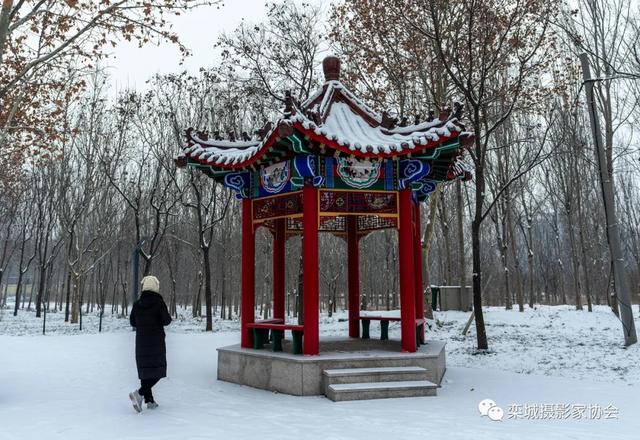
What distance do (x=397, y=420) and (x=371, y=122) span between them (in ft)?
15.5

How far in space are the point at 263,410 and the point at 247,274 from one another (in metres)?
2.77

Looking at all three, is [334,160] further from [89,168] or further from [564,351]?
[89,168]

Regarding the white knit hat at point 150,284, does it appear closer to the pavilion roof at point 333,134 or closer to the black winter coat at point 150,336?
the black winter coat at point 150,336

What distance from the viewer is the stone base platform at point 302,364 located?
6488mm

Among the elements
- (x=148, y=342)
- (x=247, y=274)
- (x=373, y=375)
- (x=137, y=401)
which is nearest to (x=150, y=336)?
(x=148, y=342)

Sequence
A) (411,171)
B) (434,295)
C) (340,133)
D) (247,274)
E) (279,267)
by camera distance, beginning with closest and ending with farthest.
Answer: (340,133), (411,171), (247,274), (279,267), (434,295)

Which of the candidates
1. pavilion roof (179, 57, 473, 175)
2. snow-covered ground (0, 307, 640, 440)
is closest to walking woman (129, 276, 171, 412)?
snow-covered ground (0, 307, 640, 440)

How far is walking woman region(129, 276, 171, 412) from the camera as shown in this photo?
5.56 metres

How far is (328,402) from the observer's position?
6.04 meters

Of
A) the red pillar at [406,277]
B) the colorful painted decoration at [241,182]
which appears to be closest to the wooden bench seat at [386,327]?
the red pillar at [406,277]

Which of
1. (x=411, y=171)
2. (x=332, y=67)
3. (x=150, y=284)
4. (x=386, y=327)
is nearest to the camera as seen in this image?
(x=150, y=284)

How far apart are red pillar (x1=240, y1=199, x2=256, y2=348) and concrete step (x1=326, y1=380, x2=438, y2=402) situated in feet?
7.25

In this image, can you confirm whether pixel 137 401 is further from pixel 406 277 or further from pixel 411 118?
pixel 411 118

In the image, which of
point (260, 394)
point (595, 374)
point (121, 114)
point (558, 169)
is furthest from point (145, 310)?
point (558, 169)
